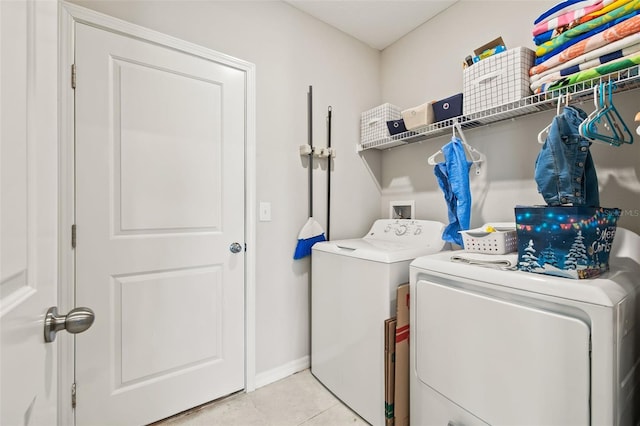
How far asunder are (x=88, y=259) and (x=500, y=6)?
275 cm

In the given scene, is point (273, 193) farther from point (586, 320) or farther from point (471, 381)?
point (586, 320)

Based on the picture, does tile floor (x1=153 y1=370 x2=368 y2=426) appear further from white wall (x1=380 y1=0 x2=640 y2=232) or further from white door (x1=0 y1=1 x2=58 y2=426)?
white wall (x1=380 y1=0 x2=640 y2=232)

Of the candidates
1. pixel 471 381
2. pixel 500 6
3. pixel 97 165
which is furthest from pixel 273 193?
pixel 500 6

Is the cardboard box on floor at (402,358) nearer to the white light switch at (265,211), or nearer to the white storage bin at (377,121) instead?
the white light switch at (265,211)

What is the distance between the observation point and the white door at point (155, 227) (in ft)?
4.74

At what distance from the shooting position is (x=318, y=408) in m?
1.75

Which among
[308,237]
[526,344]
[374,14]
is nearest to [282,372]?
[308,237]

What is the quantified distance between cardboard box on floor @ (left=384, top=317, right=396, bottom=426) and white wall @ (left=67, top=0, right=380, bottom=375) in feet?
2.64

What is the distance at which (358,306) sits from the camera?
65.4 inches

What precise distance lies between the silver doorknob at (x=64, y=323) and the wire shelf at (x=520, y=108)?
184 centimetres

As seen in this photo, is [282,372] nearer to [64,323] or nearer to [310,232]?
[310,232]

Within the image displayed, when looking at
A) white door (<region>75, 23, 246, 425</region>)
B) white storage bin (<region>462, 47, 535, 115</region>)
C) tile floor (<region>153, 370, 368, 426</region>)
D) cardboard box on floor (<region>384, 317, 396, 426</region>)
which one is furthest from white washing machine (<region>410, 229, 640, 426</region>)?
white door (<region>75, 23, 246, 425</region>)

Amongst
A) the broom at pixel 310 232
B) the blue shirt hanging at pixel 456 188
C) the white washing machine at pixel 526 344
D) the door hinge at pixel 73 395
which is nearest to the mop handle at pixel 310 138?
the broom at pixel 310 232

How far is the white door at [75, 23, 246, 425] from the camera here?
1.44 metres
